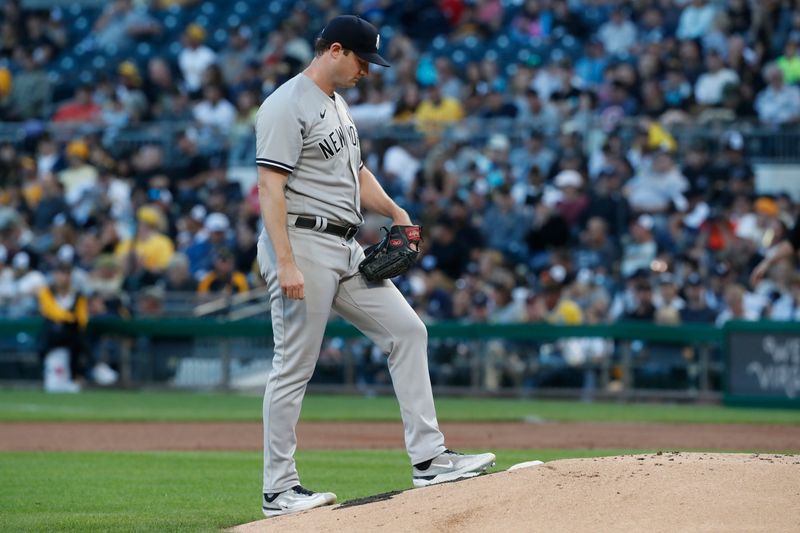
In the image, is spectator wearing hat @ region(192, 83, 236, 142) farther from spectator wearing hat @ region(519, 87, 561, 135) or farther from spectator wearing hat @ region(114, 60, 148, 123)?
spectator wearing hat @ region(519, 87, 561, 135)

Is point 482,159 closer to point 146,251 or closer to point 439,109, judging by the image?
point 439,109

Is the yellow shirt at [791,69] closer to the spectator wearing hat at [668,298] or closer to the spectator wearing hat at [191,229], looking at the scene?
the spectator wearing hat at [668,298]

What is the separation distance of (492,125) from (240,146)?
431 cm

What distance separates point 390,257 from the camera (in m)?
6.89

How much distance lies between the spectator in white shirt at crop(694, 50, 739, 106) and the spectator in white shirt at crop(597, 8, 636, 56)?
5.77 feet

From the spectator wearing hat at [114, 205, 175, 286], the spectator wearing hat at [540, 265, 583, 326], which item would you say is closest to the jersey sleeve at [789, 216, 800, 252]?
the spectator wearing hat at [540, 265, 583, 326]

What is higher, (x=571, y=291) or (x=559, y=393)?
(x=571, y=291)

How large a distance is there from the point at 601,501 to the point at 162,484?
3798 millimetres

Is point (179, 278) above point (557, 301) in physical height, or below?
above

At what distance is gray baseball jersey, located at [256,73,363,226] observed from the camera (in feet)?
21.8

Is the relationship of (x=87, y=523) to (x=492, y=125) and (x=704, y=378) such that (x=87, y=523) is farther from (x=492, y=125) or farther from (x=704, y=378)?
(x=492, y=125)

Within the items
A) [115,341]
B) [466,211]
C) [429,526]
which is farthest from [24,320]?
[429,526]

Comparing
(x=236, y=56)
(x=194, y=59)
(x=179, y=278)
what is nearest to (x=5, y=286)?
(x=179, y=278)

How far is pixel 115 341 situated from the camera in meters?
19.2
